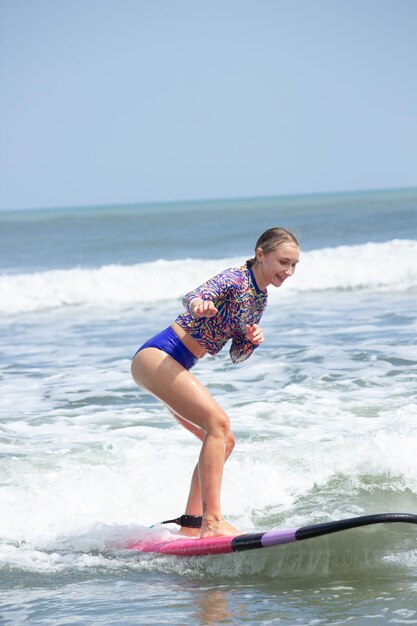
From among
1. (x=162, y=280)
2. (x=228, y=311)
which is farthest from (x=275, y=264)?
(x=162, y=280)

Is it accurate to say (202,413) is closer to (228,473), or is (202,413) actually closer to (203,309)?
(203,309)

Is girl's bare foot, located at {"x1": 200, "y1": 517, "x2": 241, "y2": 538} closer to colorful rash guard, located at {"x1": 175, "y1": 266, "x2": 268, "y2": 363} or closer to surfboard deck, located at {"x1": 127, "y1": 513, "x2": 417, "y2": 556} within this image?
surfboard deck, located at {"x1": 127, "y1": 513, "x2": 417, "y2": 556}

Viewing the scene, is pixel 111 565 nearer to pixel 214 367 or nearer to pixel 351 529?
pixel 351 529

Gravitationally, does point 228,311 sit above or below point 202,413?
above

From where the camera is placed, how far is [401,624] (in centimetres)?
414

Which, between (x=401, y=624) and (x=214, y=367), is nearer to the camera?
(x=401, y=624)

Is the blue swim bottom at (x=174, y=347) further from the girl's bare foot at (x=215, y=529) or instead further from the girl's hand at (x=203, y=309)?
the girl's bare foot at (x=215, y=529)

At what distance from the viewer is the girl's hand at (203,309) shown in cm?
480

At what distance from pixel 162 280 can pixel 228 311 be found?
667 inches

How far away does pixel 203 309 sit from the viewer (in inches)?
189

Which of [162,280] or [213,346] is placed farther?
[162,280]

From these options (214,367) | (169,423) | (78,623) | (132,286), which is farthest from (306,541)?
(132,286)

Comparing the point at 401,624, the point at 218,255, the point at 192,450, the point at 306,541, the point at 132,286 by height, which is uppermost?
the point at 218,255

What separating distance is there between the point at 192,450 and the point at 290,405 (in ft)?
4.98
